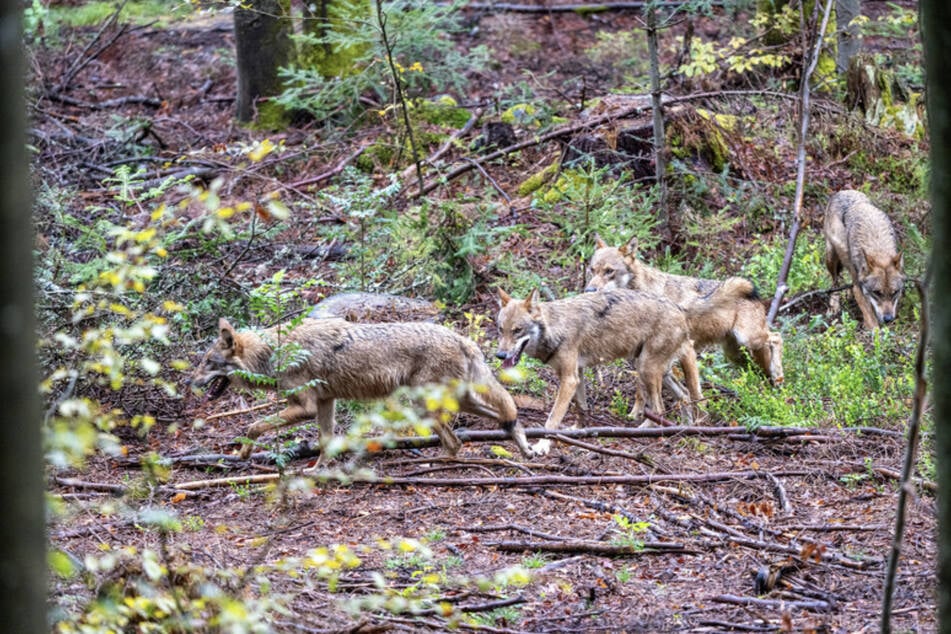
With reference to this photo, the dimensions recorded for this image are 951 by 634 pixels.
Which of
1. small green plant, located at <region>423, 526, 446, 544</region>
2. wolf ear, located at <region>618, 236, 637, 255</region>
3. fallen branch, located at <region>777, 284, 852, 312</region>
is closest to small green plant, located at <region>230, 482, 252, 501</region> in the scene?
small green plant, located at <region>423, 526, 446, 544</region>

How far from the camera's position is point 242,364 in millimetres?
9477

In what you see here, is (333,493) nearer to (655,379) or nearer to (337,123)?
(655,379)

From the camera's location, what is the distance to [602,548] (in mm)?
7160

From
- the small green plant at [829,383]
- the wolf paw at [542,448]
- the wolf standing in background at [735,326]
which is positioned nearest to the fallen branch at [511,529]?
the wolf paw at [542,448]

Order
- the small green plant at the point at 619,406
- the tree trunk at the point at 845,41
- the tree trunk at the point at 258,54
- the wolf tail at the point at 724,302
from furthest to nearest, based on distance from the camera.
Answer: the tree trunk at the point at 845,41
the tree trunk at the point at 258,54
the wolf tail at the point at 724,302
the small green plant at the point at 619,406

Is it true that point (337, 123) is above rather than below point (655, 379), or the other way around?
above

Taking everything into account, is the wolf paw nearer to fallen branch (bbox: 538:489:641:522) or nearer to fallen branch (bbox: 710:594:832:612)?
fallen branch (bbox: 538:489:641:522)

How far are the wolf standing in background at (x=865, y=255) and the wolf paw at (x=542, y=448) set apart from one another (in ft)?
20.0

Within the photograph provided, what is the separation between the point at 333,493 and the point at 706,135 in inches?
398

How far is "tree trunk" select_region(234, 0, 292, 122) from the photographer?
19.8m

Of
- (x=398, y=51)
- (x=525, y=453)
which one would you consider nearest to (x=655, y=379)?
(x=525, y=453)

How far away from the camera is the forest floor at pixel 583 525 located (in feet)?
20.0

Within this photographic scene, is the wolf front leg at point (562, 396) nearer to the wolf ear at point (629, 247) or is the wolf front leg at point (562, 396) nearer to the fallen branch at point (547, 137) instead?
the wolf ear at point (629, 247)

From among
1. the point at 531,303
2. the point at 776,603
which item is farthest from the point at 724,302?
the point at 776,603
